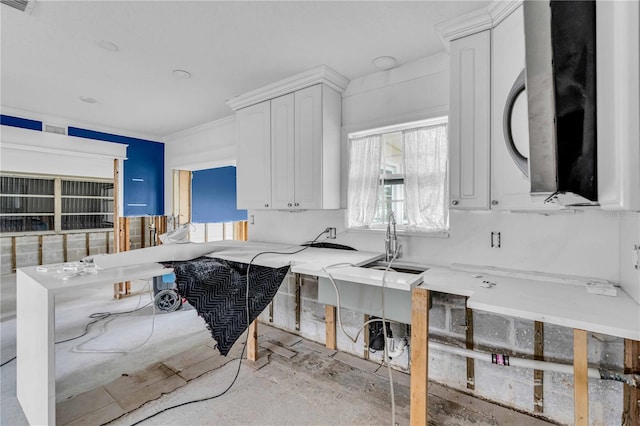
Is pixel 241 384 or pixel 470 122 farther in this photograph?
pixel 241 384

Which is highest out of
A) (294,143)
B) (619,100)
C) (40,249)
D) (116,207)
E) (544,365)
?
(294,143)

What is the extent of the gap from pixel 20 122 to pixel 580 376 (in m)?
5.64

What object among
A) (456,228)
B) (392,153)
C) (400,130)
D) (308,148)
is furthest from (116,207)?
(456,228)

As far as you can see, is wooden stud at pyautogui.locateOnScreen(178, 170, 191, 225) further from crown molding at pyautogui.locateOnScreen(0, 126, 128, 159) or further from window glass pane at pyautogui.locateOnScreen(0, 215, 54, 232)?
Answer: window glass pane at pyautogui.locateOnScreen(0, 215, 54, 232)

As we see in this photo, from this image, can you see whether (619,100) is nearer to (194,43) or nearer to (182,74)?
(194,43)

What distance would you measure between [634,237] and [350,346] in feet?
6.75

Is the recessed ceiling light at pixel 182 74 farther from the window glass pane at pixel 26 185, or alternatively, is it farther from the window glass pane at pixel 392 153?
the window glass pane at pixel 26 185

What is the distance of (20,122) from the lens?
355cm

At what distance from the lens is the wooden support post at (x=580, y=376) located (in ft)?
4.98

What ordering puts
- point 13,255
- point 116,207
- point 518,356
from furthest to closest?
Result: 1. point 13,255
2. point 116,207
3. point 518,356

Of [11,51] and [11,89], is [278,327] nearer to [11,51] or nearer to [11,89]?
[11,51]

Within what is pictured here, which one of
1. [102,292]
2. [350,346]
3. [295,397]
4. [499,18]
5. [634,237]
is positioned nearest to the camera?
[634,237]

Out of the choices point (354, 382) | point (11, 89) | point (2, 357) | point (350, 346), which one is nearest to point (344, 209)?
point (350, 346)

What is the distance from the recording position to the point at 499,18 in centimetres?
175
